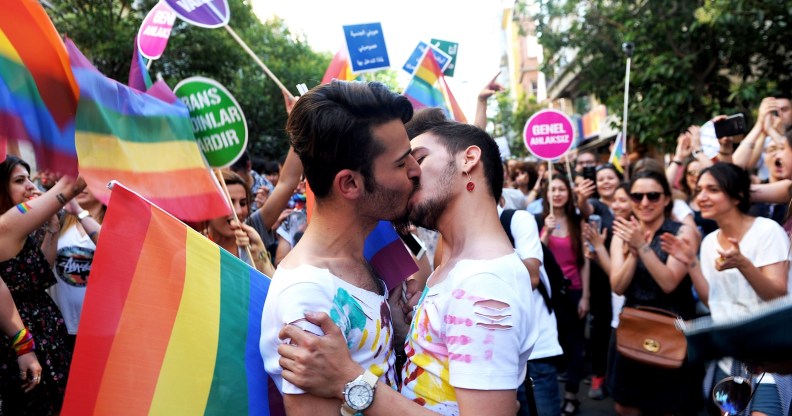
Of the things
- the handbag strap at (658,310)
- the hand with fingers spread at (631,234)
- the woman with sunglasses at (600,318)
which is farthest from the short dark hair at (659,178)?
the woman with sunglasses at (600,318)

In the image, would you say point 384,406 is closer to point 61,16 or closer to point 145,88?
point 145,88

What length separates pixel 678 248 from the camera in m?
4.12

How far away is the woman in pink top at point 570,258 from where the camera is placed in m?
5.84

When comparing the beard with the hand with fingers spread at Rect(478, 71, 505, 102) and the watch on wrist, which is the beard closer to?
the watch on wrist

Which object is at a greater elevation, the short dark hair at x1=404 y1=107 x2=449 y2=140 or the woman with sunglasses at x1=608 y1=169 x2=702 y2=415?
the short dark hair at x1=404 y1=107 x2=449 y2=140

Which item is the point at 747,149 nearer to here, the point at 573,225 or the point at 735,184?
the point at 573,225

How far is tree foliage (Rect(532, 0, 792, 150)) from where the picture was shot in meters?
9.45

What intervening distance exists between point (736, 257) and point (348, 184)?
8.04 feet

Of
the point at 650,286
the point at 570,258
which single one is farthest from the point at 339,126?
the point at 570,258

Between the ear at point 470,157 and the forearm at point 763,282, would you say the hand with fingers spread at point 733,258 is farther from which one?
the ear at point 470,157

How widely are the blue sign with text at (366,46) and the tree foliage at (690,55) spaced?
5265 mm

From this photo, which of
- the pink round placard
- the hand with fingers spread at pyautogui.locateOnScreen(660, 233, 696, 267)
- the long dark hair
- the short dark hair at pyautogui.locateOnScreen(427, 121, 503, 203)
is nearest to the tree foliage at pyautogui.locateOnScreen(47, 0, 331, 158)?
the pink round placard

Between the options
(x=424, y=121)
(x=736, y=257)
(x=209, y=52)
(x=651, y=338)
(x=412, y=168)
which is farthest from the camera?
(x=209, y=52)

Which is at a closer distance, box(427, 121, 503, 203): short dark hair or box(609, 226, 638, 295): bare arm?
box(427, 121, 503, 203): short dark hair
